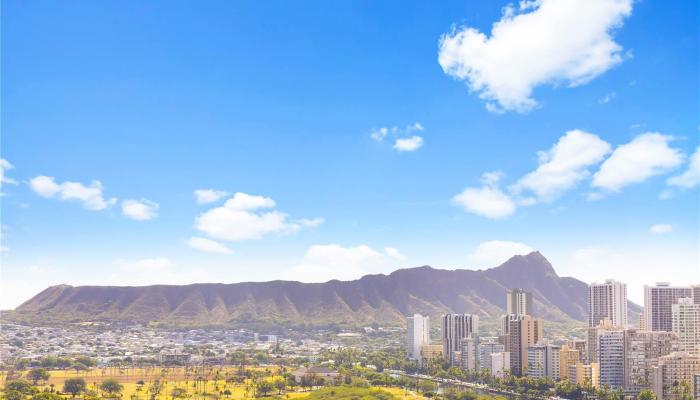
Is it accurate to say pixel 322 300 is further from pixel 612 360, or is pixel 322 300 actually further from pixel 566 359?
pixel 612 360

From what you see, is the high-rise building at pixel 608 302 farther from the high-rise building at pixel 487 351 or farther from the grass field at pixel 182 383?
the grass field at pixel 182 383

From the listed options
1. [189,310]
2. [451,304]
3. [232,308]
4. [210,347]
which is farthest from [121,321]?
[451,304]

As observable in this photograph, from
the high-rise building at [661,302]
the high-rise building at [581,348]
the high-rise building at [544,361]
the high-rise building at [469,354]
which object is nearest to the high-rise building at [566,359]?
the high-rise building at [544,361]

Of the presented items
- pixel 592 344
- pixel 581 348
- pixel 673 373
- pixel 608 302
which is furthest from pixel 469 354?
pixel 673 373

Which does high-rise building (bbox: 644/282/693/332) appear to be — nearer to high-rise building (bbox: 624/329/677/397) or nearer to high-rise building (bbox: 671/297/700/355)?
high-rise building (bbox: 671/297/700/355)

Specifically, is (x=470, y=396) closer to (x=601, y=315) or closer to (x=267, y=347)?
(x=601, y=315)
